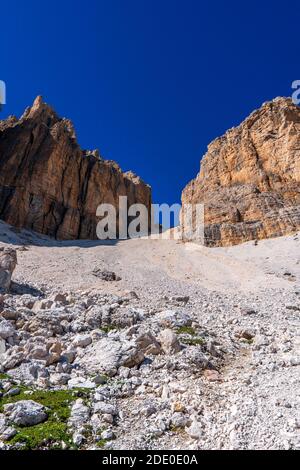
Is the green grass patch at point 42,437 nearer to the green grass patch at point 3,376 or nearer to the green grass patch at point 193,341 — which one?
the green grass patch at point 3,376

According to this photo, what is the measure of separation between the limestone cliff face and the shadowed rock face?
21.3 m

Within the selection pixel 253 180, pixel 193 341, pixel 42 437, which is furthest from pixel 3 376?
pixel 253 180

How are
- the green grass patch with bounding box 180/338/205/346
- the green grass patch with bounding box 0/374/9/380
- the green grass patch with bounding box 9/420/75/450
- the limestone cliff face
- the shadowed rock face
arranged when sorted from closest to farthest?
1. the green grass patch with bounding box 9/420/75/450
2. the green grass patch with bounding box 0/374/9/380
3. the green grass patch with bounding box 180/338/205/346
4. the shadowed rock face
5. the limestone cliff face

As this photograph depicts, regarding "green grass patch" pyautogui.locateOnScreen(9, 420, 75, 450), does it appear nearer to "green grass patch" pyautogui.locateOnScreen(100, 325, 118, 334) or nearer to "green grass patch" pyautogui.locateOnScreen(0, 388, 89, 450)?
"green grass patch" pyautogui.locateOnScreen(0, 388, 89, 450)

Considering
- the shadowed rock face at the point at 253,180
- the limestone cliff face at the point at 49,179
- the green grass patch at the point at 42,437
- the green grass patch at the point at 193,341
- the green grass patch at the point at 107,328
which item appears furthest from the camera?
the limestone cliff face at the point at 49,179

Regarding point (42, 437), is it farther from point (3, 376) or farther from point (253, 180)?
point (253, 180)

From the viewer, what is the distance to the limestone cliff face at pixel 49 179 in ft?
204

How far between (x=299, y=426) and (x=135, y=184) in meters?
84.7

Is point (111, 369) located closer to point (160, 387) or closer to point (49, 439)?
point (160, 387)

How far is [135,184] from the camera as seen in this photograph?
8962 centimetres

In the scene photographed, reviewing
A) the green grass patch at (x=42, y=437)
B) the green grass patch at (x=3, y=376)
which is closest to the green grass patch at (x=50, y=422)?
the green grass patch at (x=42, y=437)

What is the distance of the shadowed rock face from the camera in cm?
4669

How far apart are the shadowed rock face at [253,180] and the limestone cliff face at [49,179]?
21.3 meters

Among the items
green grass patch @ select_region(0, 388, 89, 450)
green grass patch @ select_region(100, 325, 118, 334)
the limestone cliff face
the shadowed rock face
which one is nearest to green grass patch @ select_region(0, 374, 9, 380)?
green grass patch @ select_region(0, 388, 89, 450)
